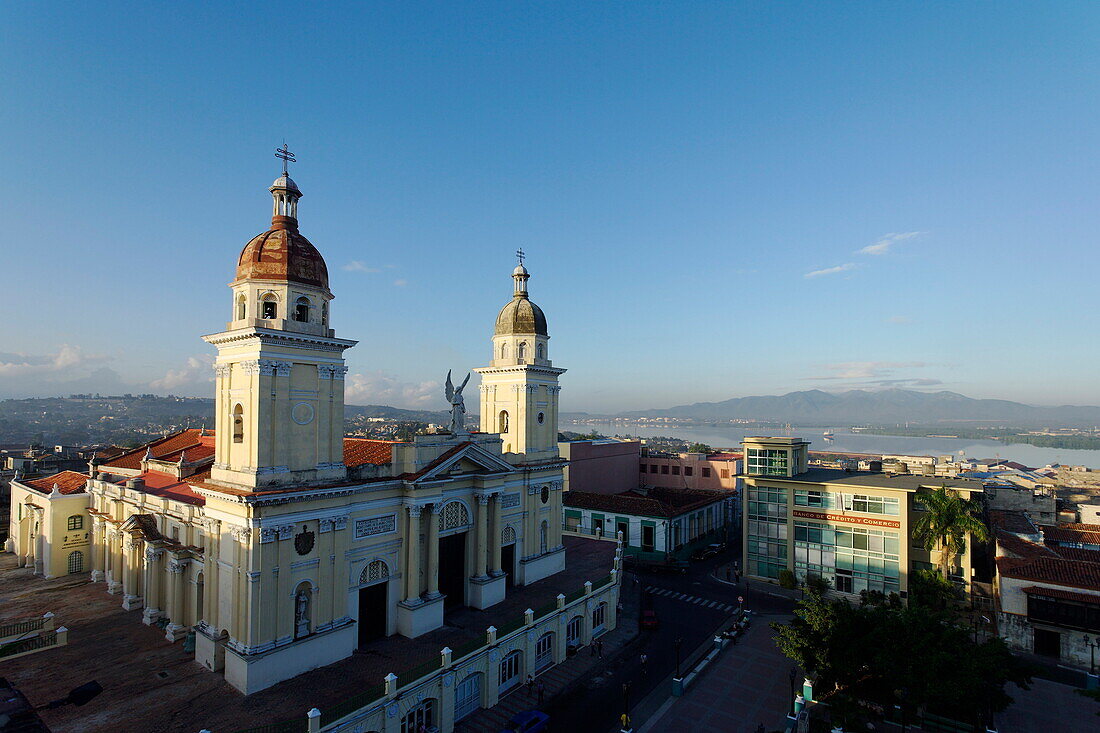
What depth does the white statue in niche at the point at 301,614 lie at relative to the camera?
63.3ft

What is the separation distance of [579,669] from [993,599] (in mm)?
25323

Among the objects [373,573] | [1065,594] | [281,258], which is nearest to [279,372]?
[281,258]

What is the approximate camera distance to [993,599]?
3133cm

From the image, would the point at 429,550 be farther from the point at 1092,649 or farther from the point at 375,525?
the point at 1092,649

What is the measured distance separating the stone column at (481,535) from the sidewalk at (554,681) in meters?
5.39

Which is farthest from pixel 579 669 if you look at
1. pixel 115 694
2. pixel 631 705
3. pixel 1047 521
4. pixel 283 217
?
pixel 1047 521

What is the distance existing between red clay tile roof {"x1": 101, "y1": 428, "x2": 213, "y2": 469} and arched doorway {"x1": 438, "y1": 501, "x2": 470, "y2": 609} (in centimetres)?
1607

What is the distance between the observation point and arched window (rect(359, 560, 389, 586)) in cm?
2166

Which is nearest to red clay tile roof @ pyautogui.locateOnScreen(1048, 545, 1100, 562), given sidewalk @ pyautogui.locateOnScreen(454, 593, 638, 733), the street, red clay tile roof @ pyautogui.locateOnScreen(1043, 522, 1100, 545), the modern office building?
red clay tile roof @ pyautogui.locateOnScreen(1043, 522, 1100, 545)

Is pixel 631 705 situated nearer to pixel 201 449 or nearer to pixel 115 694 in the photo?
pixel 115 694

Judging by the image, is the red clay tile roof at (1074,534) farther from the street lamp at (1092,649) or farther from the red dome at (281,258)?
the red dome at (281,258)

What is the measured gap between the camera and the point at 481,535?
86.5 ft

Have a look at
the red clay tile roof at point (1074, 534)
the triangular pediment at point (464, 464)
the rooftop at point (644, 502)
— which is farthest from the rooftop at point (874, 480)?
the triangular pediment at point (464, 464)

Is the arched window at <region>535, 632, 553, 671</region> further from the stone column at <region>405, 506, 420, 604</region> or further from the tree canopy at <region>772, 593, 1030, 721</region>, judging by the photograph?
the tree canopy at <region>772, 593, 1030, 721</region>
